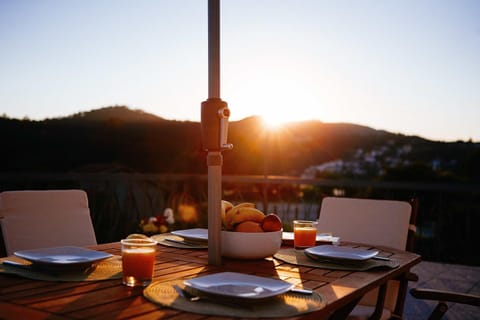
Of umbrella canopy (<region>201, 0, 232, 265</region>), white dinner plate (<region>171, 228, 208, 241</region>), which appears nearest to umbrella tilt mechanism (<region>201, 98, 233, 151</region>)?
umbrella canopy (<region>201, 0, 232, 265</region>)

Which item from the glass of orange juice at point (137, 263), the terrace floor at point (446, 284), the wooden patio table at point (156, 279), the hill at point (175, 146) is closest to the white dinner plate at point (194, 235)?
the wooden patio table at point (156, 279)

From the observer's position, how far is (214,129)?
1332 mm

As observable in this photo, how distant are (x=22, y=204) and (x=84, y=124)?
4.45m

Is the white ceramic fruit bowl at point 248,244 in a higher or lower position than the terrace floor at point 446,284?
higher

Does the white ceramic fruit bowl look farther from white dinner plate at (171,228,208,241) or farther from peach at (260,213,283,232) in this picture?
white dinner plate at (171,228,208,241)

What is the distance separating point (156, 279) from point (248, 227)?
37 cm

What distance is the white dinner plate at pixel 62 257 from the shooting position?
1190 mm

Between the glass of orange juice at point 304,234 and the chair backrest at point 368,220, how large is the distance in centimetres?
52

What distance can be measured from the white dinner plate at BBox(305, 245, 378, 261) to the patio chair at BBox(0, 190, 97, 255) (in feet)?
3.17

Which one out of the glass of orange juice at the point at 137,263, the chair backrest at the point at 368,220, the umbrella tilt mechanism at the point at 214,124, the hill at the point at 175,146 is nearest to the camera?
the glass of orange juice at the point at 137,263

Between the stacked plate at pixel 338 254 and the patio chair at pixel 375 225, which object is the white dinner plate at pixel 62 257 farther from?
the patio chair at pixel 375 225

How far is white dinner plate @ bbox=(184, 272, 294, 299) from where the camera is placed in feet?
3.10

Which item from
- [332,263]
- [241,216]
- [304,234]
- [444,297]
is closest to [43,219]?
[241,216]

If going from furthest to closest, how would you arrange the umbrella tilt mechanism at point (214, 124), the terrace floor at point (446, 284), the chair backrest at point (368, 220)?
the terrace floor at point (446, 284)
the chair backrest at point (368, 220)
the umbrella tilt mechanism at point (214, 124)
